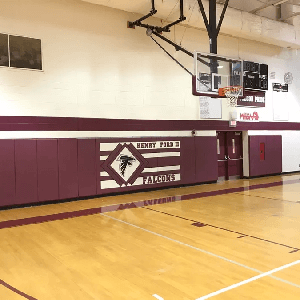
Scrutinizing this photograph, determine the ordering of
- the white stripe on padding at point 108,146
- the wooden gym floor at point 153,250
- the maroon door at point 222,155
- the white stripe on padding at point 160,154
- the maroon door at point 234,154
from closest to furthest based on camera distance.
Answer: the wooden gym floor at point 153,250 → the white stripe on padding at point 108,146 → the white stripe on padding at point 160,154 → the maroon door at point 222,155 → the maroon door at point 234,154

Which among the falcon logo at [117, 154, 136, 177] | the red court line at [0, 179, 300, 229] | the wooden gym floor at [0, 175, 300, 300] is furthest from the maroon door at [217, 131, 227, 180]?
the wooden gym floor at [0, 175, 300, 300]

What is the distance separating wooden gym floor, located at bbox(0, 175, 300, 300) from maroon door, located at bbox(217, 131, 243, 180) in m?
3.96

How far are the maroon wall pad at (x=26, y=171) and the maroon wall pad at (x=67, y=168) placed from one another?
61 centimetres

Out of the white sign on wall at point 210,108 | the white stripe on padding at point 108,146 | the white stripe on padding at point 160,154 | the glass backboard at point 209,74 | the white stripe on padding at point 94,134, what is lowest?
the white stripe on padding at point 160,154

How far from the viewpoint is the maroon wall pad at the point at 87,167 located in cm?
A: 876

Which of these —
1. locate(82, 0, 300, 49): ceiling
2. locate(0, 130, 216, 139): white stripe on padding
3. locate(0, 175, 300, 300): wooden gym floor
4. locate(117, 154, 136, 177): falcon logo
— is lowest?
locate(0, 175, 300, 300): wooden gym floor

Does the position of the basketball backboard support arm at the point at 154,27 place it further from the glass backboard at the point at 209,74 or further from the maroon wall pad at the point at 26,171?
the maroon wall pad at the point at 26,171

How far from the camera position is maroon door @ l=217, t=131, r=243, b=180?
39.5 ft

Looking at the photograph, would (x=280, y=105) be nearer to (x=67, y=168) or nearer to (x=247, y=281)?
(x=67, y=168)

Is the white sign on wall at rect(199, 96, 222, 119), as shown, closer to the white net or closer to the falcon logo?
the white net

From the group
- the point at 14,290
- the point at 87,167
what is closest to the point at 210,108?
the point at 87,167

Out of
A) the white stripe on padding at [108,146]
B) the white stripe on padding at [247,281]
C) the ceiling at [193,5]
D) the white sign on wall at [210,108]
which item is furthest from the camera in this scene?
the white sign on wall at [210,108]

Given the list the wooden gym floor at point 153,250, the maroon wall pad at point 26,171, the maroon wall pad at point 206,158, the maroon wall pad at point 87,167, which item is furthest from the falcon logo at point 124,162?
the maroon wall pad at point 206,158

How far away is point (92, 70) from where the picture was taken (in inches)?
353
